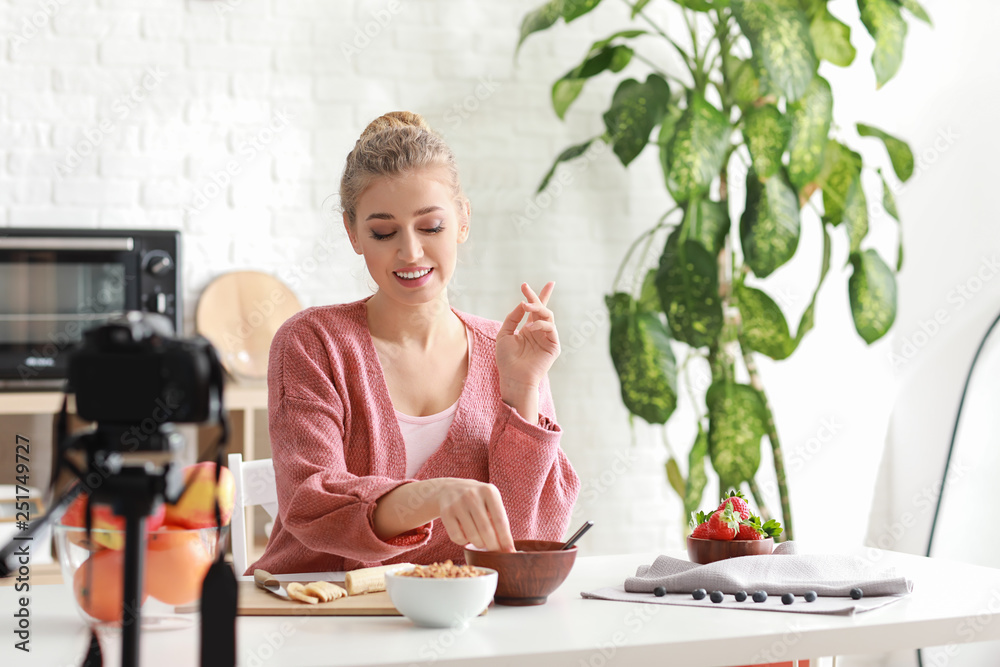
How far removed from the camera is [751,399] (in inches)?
111

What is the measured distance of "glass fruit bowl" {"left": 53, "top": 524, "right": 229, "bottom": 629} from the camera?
0.87 metres

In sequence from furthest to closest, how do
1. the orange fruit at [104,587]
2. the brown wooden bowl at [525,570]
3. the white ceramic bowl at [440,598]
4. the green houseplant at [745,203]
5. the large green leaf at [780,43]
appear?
the green houseplant at [745,203]
the large green leaf at [780,43]
the brown wooden bowl at [525,570]
the white ceramic bowl at [440,598]
the orange fruit at [104,587]

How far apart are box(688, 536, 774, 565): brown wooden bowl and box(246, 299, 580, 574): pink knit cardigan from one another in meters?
0.28

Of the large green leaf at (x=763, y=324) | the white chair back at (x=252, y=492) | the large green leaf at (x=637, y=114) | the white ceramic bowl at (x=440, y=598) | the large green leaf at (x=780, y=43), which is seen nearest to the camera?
the white ceramic bowl at (x=440, y=598)

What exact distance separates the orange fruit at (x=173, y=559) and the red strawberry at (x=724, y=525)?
0.74 metres

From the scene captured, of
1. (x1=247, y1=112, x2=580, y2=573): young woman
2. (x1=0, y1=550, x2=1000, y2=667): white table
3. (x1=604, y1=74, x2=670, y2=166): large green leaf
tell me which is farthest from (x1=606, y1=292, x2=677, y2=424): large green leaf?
(x1=0, y1=550, x2=1000, y2=667): white table

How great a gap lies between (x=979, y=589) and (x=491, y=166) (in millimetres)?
2465

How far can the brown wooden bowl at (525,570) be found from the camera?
115 cm

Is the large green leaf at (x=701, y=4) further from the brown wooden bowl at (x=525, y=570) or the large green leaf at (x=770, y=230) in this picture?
the brown wooden bowl at (x=525, y=570)

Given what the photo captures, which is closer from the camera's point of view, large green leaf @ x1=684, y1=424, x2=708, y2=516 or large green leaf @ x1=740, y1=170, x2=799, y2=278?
large green leaf @ x1=740, y1=170, x2=799, y2=278

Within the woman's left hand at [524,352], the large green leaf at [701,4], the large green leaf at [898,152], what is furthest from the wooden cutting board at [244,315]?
the large green leaf at [898,152]

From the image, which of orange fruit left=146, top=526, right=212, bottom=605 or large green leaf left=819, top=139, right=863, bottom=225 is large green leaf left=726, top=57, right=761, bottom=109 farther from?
orange fruit left=146, top=526, right=212, bottom=605

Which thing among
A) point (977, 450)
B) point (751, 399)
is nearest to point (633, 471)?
point (751, 399)

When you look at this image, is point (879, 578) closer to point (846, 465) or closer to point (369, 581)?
point (369, 581)
